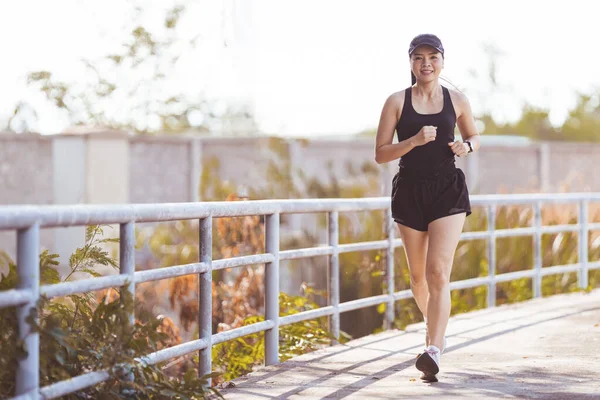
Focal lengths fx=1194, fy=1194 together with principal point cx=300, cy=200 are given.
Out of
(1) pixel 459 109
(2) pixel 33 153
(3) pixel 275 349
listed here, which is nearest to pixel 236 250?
(3) pixel 275 349

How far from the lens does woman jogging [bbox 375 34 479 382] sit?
21.3ft

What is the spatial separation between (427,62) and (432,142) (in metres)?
0.44

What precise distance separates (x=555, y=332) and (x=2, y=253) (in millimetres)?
5308

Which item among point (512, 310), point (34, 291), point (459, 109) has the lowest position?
point (512, 310)

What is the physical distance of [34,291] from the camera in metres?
4.58

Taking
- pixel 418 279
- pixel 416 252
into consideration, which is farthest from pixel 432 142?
pixel 418 279

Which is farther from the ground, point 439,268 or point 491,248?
point 439,268

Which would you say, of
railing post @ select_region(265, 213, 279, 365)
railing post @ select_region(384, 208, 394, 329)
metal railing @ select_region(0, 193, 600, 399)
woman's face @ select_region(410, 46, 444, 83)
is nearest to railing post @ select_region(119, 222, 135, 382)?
metal railing @ select_region(0, 193, 600, 399)

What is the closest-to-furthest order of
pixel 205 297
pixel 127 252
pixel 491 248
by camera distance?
pixel 127 252 < pixel 205 297 < pixel 491 248

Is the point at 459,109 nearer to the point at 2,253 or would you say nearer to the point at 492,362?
the point at 492,362

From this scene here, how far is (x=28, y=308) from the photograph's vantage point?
14.9 ft

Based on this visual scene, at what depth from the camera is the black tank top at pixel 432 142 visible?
6500 millimetres

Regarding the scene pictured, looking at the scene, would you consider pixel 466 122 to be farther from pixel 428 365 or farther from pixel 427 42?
pixel 428 365

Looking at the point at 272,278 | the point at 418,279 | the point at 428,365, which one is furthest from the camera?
the point at 272,278
